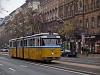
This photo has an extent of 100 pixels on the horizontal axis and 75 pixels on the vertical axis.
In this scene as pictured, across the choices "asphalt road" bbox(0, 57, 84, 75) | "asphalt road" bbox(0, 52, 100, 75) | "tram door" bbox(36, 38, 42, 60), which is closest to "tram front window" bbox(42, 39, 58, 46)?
"tram door" bbox(36, 38, 42, 60)

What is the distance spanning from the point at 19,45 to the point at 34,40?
9.61m

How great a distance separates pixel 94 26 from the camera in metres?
70.7

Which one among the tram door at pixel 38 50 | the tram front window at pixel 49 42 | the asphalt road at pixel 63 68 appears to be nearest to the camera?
the asphalt road at pixel 63 68

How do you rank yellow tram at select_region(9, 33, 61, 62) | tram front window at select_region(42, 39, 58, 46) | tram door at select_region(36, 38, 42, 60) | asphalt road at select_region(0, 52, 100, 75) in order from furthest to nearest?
tram door at select_region(36, 38, 42, 60)
tram front window at select_region(42, 39, 58, 46)
yellow tram at select_region(9, 33, 61, 62)
asphalt road at select_region(0, 52, 100, 75)

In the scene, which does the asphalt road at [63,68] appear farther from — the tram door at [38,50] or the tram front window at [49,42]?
the tram front window at [49,42]

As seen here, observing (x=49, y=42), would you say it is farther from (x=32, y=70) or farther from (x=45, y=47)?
(x=32, y=70)

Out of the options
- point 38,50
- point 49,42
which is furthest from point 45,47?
point 38,50

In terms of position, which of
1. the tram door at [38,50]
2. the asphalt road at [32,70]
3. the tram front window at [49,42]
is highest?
the tram front window at [49,42]

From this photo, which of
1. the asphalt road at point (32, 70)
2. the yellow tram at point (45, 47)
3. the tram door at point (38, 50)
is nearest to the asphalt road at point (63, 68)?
the asphalt road at point (32, 70)

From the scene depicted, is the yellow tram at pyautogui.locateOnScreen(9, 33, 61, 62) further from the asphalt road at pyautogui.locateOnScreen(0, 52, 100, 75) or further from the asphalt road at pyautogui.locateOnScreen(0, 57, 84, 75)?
the asphalt road at pyautogui.locateOnScreen(0, 57, 84, 75)

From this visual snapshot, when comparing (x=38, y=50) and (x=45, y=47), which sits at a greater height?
(x=45, y=47)

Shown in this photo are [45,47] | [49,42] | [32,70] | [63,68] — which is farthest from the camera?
[49,42]

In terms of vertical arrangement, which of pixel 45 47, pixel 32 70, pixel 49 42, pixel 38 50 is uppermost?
pixel 49 42

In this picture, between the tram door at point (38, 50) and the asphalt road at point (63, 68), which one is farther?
the tram door at point (38, 50)
